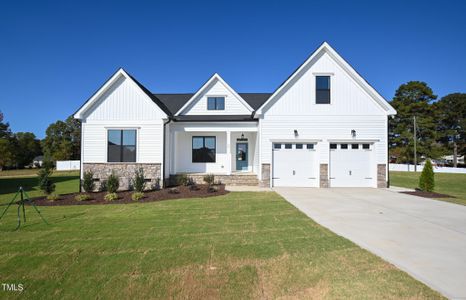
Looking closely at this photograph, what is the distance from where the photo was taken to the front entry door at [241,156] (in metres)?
16.0

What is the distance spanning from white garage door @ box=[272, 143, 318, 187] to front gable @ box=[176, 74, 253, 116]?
4154mm

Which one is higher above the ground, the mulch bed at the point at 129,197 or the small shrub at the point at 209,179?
the small shrub at the point at 209,179

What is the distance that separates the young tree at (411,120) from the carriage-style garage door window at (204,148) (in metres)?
34.7

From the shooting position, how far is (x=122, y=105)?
504 inches

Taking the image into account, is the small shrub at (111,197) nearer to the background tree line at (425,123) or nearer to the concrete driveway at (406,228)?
the concrete driveway at (406,228)

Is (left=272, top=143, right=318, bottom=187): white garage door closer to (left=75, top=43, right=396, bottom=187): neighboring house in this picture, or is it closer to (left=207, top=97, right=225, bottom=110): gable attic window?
(left=75, top=43, right=396, bottom=187): neighboring house

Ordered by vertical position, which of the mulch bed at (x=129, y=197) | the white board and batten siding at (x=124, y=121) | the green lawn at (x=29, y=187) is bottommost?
the green lawn at (x=29, y=187)

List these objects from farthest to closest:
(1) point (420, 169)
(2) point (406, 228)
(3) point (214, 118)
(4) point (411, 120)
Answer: (4) point (411, 120) < (1) point (420, 169) < (3) point (214, 118) < (2) point (406, 228)

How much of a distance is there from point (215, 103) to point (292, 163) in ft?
23.0

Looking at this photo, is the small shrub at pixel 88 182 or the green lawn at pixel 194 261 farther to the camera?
the small shrub at pixel 88 182

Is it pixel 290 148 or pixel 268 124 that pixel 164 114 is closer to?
pixel 268 124

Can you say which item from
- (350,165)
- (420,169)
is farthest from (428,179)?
(420,169)

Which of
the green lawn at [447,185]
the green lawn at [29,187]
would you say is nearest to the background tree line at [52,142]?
the green lawn at [29,187]

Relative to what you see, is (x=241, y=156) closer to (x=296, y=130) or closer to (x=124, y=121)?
(x=296, y=130)
